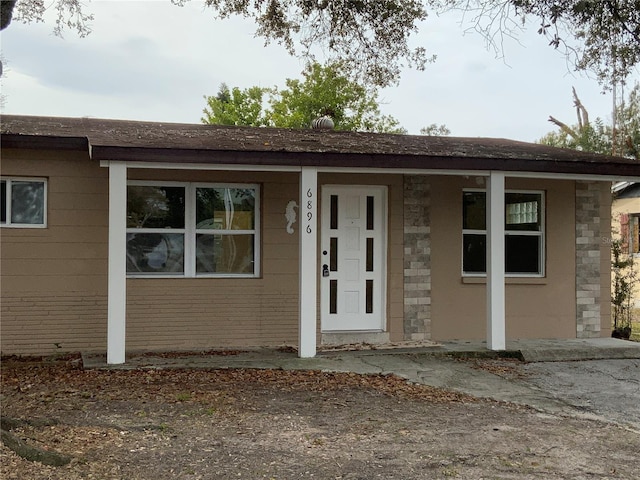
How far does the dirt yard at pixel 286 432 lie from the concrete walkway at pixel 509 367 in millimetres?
462

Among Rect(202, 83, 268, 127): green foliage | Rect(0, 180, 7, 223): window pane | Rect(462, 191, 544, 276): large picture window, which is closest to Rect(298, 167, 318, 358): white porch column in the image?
Rect(462, 191, 544, 276): large picture window

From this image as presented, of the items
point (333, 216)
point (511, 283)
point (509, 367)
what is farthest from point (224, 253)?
point (511, 283)

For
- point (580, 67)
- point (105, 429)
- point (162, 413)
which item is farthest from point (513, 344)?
point (105, 429)

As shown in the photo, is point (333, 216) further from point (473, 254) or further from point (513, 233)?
point (513, 233)

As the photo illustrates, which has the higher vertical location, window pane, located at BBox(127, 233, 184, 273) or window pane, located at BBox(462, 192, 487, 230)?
window pane, located at BBox(462, 192, 487, 230)

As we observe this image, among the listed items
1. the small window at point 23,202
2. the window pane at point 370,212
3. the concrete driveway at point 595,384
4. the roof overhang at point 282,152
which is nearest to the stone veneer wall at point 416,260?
the window pane at point 370,212

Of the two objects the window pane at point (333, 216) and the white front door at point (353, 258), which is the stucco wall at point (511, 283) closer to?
the white front door at point (353, 258)

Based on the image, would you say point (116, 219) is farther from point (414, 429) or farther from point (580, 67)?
point (580, 67)

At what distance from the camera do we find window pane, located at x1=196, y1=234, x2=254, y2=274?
32.6ft

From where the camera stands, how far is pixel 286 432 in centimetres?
583

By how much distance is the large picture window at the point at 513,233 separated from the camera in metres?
10.8

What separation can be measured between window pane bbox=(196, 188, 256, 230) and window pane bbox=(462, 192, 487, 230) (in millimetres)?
3312

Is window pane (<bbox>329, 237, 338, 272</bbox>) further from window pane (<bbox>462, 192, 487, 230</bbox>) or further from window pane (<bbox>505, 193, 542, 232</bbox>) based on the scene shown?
window pane (<bbox>505, 193, 542, 232</bbox>)

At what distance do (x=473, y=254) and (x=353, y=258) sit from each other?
6.38 ft
